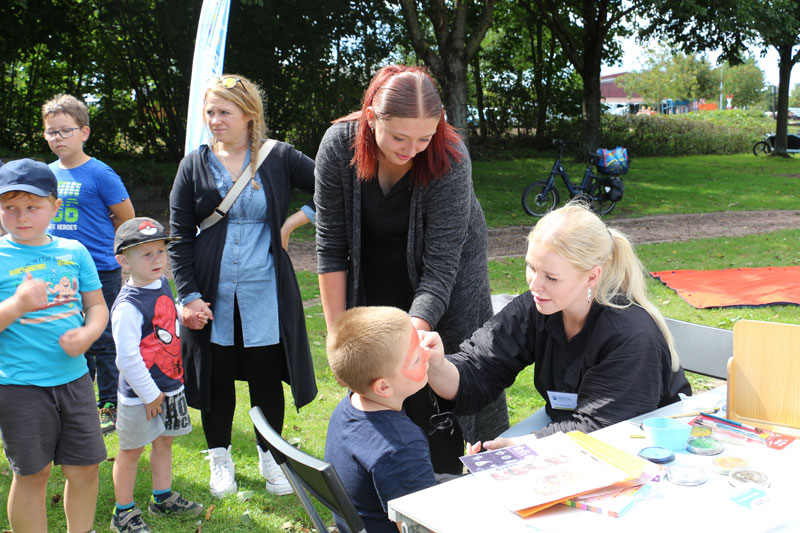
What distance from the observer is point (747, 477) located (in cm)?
178

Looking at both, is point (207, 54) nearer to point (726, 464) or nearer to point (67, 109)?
point (67, 109)

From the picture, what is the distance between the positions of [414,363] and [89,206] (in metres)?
2.86

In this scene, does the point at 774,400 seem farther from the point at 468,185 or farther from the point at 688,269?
the point at 688,269

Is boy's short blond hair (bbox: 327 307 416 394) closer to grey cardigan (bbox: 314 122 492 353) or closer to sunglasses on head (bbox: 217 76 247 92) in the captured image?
grey cardigan (bbox: 314 122 492 353)

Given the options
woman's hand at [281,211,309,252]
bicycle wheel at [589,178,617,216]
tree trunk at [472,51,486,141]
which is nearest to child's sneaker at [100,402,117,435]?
woman's hand at [281,211,309,252]

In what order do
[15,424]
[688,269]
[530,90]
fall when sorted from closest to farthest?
[15,424] → [688,269] → [530,90]

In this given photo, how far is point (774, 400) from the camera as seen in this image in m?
2.23

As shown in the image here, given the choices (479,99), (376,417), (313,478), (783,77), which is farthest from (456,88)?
(783,77)

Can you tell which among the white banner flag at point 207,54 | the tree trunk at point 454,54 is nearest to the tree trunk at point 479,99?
the tree trunk at point 454,54

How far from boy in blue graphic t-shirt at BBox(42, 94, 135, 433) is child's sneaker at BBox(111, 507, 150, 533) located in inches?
48.1

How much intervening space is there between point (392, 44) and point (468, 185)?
13227 mm

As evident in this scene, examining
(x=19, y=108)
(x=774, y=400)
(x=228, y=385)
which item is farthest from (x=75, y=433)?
(x=19, y=108)

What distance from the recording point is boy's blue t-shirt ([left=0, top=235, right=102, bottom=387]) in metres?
2.57

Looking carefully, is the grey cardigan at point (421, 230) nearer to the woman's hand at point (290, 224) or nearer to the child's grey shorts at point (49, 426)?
the woman's hand at point (290, 224)
